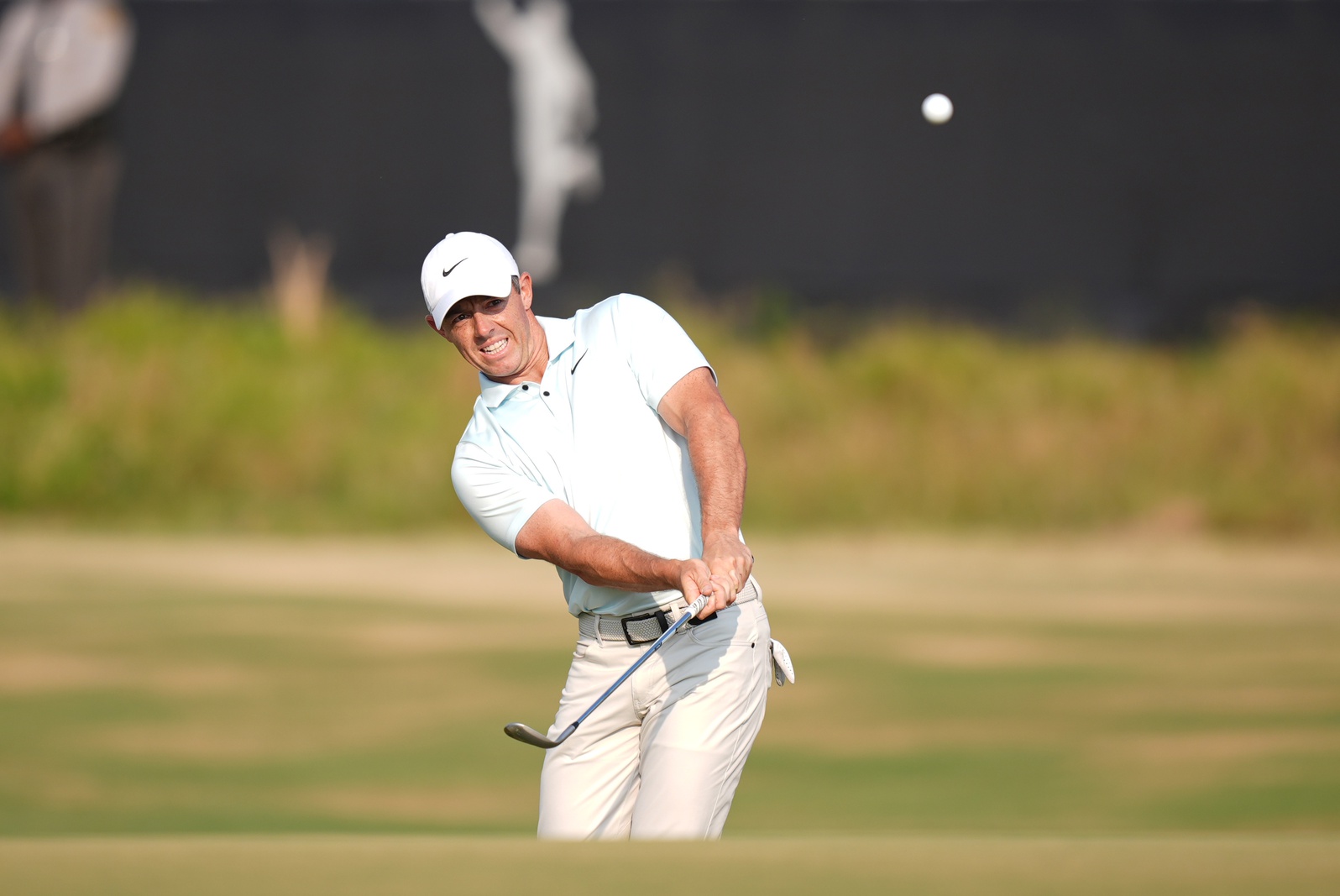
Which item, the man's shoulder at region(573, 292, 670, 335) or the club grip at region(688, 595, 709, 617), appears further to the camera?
the man's shoulder at region(573, 292, 670, 335)

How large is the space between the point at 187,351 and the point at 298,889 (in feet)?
42.6

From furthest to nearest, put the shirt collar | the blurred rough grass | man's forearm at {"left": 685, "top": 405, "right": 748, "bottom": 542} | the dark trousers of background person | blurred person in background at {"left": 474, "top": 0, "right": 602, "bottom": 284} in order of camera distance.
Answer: blurred person in background at {"left": 474, "top": 0, "right": 602, "bottom": 284} < the dark trousers of background person < the blurred rough grass < the shirt collar < man's forearm at {"left": 685, "top": 405, "right": 748, "bottom": 542}

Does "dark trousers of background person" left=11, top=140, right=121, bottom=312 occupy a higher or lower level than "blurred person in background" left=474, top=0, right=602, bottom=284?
lower

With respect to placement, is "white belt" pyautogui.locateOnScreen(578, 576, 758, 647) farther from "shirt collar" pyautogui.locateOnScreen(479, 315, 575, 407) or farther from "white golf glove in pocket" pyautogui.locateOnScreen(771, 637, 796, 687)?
"shirt collar" pyautogui.locateOnScreen(479, 315, 575, 407)

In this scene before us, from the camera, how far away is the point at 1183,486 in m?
14.6

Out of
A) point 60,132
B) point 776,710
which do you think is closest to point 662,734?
point 776,710

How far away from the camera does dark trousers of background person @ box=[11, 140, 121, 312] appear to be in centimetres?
1594

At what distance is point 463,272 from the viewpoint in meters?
3.86

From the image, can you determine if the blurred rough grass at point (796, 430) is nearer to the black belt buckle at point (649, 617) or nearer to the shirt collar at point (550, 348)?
the shirt collar at point (550, 348)

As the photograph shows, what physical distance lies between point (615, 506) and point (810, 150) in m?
12.9

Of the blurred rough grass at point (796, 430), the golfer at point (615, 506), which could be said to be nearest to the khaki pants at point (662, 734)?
the golfer at point (615, 506)

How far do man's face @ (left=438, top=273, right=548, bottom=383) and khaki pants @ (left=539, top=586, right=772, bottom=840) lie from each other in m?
0.59

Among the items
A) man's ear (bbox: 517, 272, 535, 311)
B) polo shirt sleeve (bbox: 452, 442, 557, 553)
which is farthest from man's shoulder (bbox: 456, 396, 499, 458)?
man's ear (bbox: 517, 272, 535, 311)

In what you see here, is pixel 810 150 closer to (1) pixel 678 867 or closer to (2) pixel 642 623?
(2) pixel 642 623
